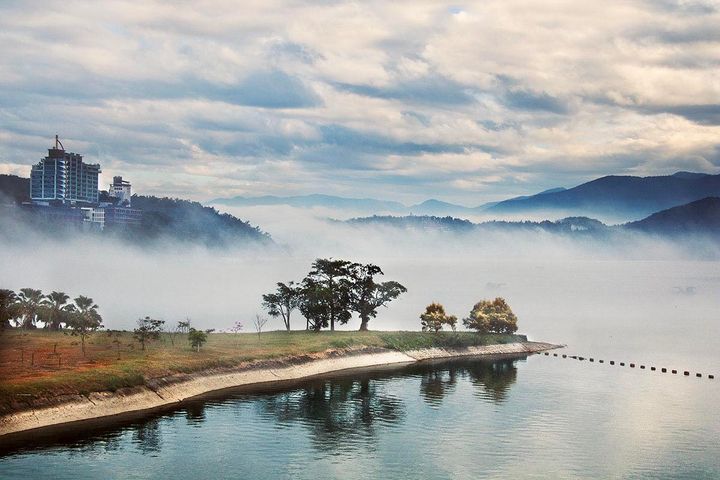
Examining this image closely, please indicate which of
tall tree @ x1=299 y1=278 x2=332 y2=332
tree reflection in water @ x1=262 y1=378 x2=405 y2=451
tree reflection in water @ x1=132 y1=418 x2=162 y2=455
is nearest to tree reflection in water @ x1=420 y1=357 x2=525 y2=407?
tree reflection in water @ x1=262 y1=378 x2=405 y2=451

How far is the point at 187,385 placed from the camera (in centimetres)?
12600

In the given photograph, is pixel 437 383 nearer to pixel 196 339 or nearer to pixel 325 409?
pixel 325 409

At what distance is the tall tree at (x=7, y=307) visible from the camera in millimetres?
141188

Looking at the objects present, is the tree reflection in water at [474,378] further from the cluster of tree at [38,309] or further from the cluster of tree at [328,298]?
the cluster of tree at [38,309]

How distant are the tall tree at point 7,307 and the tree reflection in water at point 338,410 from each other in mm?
49766

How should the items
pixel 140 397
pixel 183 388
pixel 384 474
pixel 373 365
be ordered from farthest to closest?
pixel 373 365
pixel 183 388
pixel 140 397
pixel 384 474

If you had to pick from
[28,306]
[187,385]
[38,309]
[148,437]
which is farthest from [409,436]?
[28,306]

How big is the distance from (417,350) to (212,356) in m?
57.8

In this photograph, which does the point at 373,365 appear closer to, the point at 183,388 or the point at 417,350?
the point at 417,350

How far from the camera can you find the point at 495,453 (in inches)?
3716

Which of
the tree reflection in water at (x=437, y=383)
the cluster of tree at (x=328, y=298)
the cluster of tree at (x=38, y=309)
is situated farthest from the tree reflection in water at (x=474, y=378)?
the cluster of tree at (x=38, y=309)

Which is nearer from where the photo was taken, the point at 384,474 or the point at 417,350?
the point at 384,474

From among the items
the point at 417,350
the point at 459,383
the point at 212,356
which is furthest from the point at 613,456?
the point at 417,350

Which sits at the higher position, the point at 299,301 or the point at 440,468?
the point at 299,301
